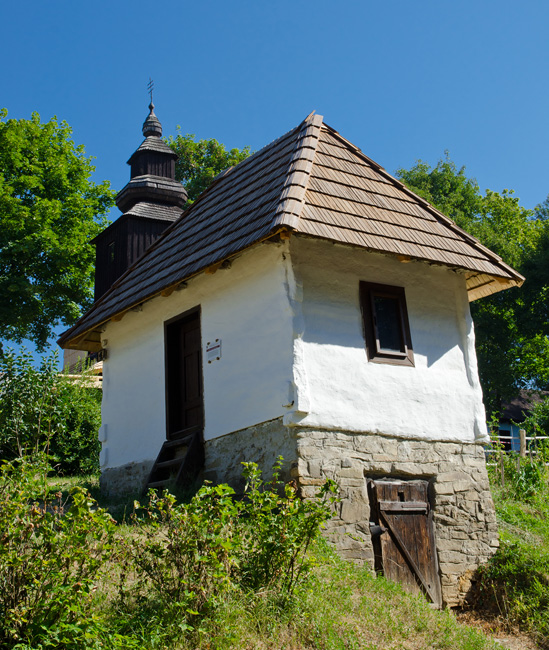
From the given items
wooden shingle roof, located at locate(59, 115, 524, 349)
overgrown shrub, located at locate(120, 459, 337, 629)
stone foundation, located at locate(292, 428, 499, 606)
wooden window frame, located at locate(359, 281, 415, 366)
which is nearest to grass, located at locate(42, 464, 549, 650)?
overgrown shrub, located at locate(120, 459, 337, 629)

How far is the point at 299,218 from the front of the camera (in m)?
9.04

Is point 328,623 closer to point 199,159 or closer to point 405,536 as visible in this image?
point 405,536

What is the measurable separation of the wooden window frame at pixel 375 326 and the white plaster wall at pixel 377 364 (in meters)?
0.08

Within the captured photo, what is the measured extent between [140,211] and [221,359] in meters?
12.6

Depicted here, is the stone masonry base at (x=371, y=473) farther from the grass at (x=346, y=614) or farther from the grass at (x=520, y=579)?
the grass at (x=346, y=614)

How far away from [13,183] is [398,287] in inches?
673

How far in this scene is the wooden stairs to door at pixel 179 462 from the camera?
1005cm

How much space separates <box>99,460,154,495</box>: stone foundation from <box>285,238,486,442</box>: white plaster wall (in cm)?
345

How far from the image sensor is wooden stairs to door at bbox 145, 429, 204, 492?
10047mm

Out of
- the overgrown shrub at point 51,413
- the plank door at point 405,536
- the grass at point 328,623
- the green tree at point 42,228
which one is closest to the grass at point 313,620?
the grass at point 328,623

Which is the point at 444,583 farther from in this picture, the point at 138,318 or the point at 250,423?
the point at 138,318

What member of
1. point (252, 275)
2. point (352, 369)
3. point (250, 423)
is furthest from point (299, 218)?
point (250, 423)

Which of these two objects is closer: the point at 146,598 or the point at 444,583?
the point at 146,598

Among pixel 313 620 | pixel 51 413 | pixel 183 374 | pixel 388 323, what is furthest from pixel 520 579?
pixel 51 413
